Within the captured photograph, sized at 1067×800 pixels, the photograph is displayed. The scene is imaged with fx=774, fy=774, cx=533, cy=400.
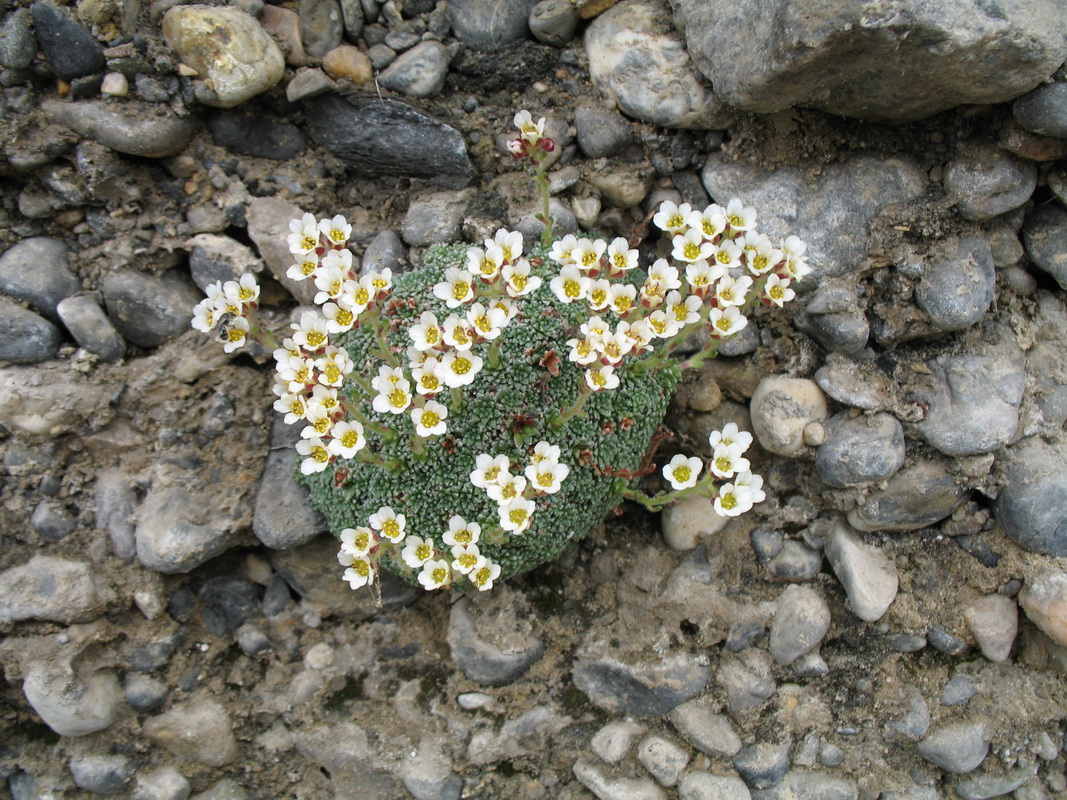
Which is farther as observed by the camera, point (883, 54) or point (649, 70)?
point (649, 70)

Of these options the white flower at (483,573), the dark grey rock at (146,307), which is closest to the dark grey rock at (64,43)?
the dark grey rock at (146,307)

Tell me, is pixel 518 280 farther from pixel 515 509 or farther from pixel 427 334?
pixel 515 509

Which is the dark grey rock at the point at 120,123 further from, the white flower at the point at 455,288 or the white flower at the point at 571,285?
the white flower at the point at 571,285

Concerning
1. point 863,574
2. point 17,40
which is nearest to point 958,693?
point 863,574

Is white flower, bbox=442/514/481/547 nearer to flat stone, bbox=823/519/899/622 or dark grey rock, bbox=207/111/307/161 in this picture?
flat stone, bbox=823/519/899/622

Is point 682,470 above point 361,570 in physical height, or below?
above
